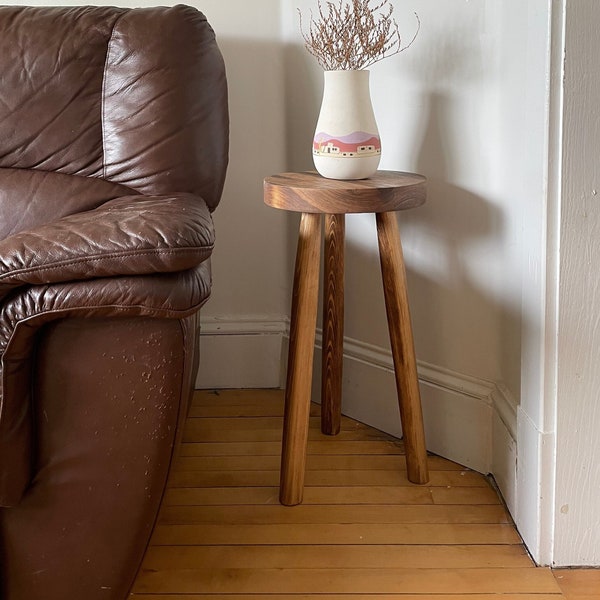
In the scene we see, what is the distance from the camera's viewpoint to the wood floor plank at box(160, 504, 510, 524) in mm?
1494

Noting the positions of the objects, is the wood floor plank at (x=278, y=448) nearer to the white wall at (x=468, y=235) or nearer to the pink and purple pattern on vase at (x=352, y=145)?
the white wall at (x=468, y=235)

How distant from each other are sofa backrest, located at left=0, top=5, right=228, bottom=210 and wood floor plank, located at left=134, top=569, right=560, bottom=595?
72cm

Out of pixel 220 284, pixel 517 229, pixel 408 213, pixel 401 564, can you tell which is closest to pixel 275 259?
pixel 220 284

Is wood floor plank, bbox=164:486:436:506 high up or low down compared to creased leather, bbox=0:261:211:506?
down

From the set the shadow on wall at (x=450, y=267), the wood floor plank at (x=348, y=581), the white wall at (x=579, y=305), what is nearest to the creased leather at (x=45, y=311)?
the wood floor plank at (x=348, y=581)

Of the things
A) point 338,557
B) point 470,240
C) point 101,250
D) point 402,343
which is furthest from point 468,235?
point 101,250

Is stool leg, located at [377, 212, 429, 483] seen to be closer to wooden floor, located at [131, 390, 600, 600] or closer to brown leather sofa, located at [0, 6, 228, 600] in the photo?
wooden floor, located at [131, 390, 600, 600]

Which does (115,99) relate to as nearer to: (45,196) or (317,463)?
(45,196)

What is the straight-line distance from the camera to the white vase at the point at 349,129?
58.7 inches

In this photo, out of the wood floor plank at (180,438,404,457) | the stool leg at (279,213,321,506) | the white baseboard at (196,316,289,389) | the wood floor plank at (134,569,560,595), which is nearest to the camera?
the wood floor plank at (134,569,560,595)

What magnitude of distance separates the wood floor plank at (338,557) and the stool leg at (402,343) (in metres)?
0.23

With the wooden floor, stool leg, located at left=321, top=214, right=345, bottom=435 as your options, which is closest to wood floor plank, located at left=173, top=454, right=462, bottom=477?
the wooden floor

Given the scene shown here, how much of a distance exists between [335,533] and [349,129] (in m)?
0.72

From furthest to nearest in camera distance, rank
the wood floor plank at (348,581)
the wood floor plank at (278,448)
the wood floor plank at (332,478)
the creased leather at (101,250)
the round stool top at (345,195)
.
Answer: the wood floor plank at (278,448)
the wood floor plank at (332,478)
the round stool top at (345,195)
the wood floor plank at (348,581)
the creased leather at (101,250)
